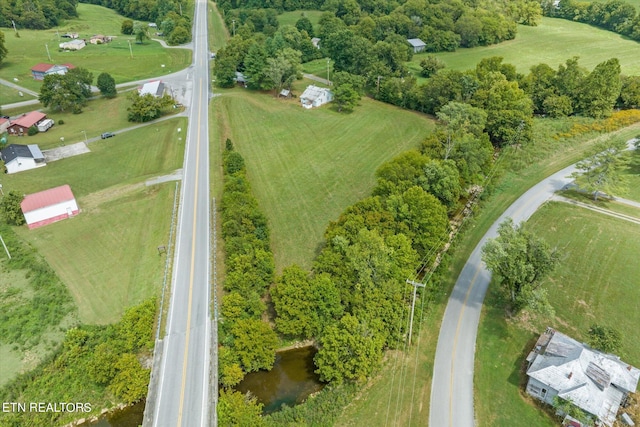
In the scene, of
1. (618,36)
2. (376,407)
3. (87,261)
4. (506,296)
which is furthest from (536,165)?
(618,36)

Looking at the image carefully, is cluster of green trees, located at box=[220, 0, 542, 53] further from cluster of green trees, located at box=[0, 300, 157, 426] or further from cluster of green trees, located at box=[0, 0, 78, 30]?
cluster of green trees, located at box=[0, 300, 157, 426]

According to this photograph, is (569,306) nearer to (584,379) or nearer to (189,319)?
(584,379)

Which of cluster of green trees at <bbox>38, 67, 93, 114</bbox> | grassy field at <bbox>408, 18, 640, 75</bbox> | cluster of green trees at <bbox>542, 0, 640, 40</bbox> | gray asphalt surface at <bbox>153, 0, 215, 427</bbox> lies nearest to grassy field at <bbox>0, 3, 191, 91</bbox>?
cluster of green trees at <bbox>38, 67, 93, 114</bbox>

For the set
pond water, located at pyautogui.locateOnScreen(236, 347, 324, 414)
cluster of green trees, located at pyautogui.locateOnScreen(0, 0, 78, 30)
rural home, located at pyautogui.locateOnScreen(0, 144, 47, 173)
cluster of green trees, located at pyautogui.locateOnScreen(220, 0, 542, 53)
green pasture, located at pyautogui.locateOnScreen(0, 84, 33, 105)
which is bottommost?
pond water, located at pyautogui.locateOnScreen(236, 347, 324, 414)

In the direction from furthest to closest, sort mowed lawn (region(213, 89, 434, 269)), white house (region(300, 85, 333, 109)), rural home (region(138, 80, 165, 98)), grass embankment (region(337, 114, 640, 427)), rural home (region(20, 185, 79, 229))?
1. white house (region(300, 85, 333, 109))
2. rural home (region(138, 80, 165, 98))
3. mowed lawn (region(213, 89, 434, 269))
4. rural home (region(20, 185, 79, 229))
5. grass embankment (region(337, 114, 640, 427))

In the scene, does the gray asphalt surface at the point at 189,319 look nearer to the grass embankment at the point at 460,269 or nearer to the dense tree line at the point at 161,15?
the grass embankment at the point at 460,269

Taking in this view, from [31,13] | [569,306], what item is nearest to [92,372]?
[569,306]

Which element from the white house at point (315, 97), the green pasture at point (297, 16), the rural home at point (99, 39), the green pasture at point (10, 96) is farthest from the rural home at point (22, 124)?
the green pasture at point (297, 16)
